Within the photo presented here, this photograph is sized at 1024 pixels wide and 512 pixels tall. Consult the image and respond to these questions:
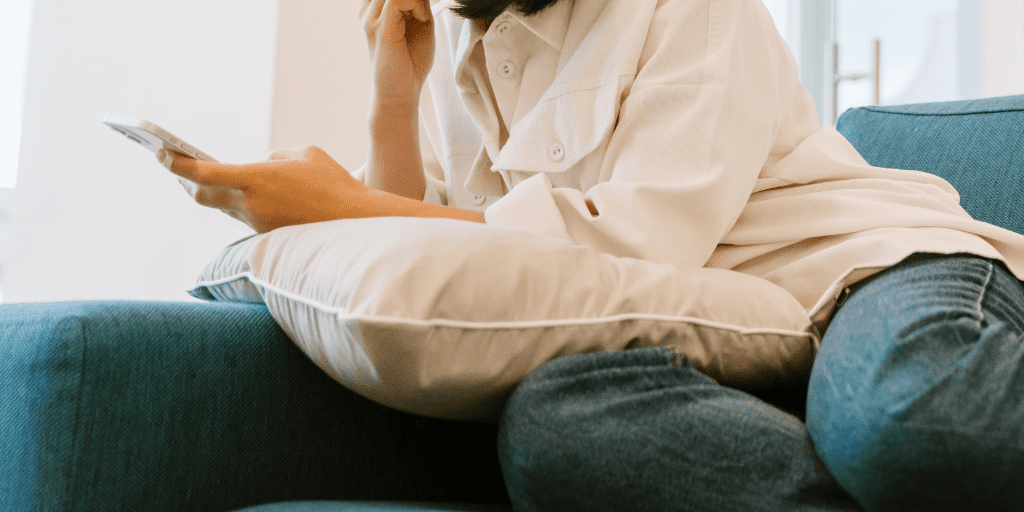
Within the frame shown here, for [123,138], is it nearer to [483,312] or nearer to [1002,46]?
[483,312]

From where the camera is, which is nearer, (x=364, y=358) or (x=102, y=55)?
(x=364, y=358)

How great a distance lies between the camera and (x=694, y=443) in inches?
17.6

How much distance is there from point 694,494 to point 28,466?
0.45 meters

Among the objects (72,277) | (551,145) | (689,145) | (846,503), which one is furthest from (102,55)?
(846,503)

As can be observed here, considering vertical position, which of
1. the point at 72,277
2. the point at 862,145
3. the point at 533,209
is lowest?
the point at 72,277

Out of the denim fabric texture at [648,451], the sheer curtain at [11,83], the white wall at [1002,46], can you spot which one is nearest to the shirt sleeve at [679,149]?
the denim fabric texture at [648,451]

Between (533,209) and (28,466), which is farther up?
(533,209)

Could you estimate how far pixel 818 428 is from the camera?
0.45 m

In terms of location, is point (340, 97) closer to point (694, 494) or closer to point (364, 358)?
point (364, 358)

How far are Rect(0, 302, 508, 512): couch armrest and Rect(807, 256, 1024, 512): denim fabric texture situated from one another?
35 cm

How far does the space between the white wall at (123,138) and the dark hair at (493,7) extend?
0.92 m

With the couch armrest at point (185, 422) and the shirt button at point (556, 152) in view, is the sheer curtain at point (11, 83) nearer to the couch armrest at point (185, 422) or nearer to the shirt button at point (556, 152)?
the couch armrest at point (185, 422)

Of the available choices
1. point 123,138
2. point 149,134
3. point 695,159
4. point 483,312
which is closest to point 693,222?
point 695,159

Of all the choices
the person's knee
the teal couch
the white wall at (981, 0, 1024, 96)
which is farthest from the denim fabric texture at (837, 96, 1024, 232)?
the white wall at (981, 0, 1024, 96)
